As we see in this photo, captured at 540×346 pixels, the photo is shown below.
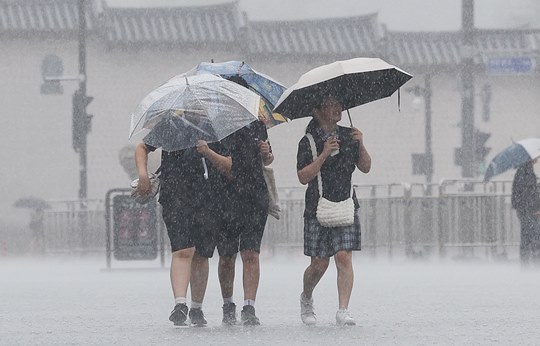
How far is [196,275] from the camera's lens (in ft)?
33.6

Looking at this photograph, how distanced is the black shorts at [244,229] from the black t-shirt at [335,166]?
13.7 inches

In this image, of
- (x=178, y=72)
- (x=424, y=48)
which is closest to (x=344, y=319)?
(x=178, y=72)

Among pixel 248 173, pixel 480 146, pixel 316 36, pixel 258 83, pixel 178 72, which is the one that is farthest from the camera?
pixel 316 36

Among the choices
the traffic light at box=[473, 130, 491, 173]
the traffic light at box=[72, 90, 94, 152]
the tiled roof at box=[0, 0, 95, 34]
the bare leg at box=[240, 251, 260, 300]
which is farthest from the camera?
the tiled roof at box=[0, 0, 95, 34]

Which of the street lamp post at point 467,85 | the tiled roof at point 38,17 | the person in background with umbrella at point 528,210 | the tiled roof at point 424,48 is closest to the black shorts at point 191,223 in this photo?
the person in background with umbrella at point 528,210

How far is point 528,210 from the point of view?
20328 millimetres

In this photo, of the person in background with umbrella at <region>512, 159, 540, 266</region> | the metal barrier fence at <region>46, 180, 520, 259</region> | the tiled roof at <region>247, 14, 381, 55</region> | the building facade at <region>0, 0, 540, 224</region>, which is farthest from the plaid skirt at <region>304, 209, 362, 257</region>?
the tiled roof at <region>247, 14, 381, 55</region>

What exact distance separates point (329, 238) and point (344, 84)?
3.38ft

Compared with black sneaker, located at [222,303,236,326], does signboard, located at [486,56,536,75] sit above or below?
above

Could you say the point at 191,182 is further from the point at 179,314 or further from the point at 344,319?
the point at 344,319

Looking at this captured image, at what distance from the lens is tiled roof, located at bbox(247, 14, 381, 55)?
173 feet

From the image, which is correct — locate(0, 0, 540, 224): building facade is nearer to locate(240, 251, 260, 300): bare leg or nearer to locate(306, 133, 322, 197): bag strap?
locate(306, 133, 322, 197): bag strap

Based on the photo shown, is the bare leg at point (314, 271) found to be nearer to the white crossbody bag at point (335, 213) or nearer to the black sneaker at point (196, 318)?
the white crossbody bag at point (335, 213)

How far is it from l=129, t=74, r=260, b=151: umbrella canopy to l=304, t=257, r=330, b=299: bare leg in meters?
1.01
